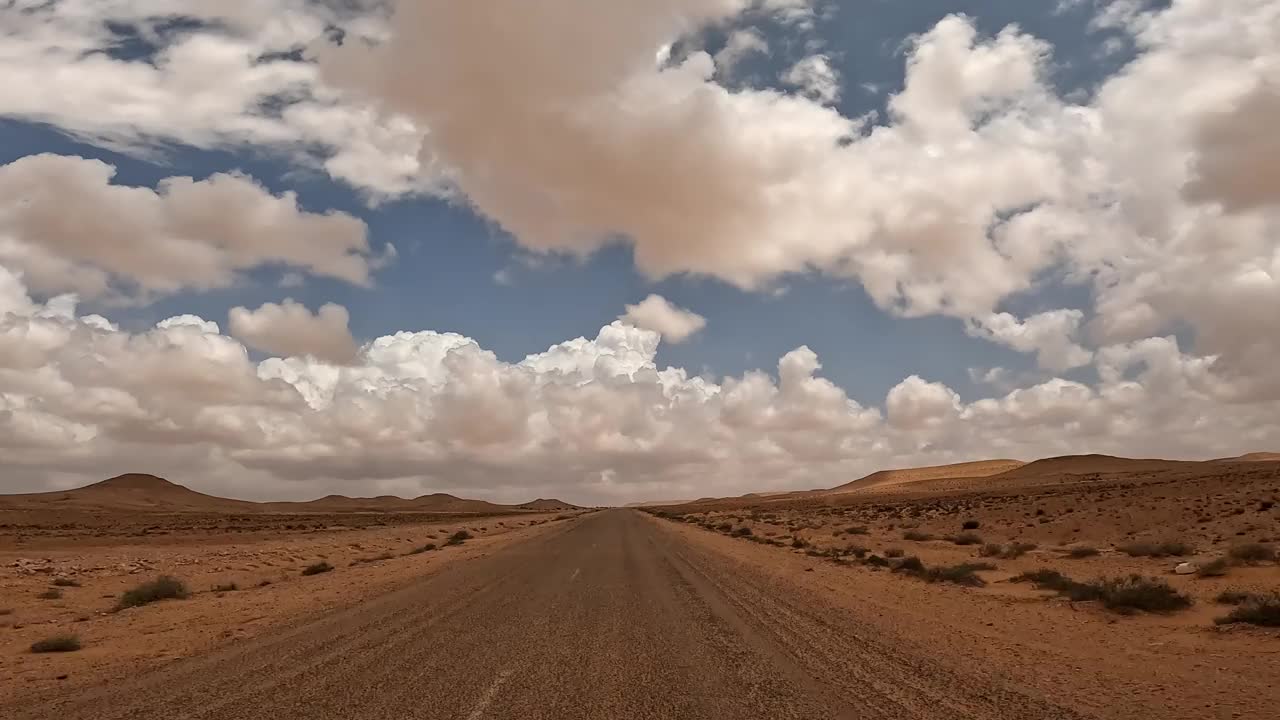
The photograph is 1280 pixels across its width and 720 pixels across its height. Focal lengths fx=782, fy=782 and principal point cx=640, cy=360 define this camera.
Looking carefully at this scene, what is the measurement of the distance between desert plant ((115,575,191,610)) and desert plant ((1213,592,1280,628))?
21.8 metres

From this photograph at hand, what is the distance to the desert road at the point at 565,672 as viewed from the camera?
294 inches

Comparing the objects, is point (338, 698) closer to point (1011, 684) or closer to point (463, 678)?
point (463, 678)

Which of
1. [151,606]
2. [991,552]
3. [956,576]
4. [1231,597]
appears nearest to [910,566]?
[956,576]

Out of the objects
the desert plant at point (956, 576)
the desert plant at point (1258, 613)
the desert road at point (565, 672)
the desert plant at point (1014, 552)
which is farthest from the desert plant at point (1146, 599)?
the desert plant at point (1014, 552)

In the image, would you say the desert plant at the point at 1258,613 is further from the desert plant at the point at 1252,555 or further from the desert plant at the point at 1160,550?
the desert plant at the point at 1160,550

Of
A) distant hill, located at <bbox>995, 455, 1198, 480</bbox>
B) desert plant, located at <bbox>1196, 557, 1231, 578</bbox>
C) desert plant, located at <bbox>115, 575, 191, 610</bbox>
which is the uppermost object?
distant hill, located at <bbox>995, 455, 1198, 480</bbox>

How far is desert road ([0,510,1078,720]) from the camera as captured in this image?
747 cm

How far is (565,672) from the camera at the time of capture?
909 cm

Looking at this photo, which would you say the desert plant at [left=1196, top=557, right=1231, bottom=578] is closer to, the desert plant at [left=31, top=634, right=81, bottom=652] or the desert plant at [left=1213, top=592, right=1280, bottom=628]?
the desert plant at [left=1213, top=592, right=1280, bottom=628]

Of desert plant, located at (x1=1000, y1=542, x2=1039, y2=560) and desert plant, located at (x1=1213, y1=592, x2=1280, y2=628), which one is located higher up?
desert plant, located at (x1=1213, y1=592, x2=1280, y2=628)

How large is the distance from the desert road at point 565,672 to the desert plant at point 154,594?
7.18 metres

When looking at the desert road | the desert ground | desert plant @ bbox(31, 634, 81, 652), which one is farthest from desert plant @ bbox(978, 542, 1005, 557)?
desert plant @ bbox(31, 634, 81, 652)

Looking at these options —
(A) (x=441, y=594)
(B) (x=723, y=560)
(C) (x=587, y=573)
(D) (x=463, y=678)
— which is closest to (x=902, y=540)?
(B) (x=723, y=560)

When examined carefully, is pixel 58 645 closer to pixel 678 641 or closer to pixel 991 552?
pixel 678 641
